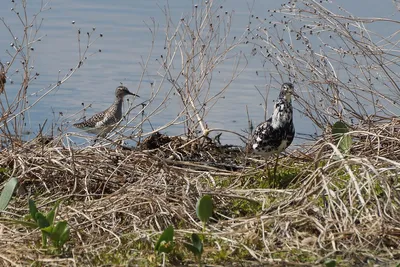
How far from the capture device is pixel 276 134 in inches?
282

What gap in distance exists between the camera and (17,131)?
8.16 meters

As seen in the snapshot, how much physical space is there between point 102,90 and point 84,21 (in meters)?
3.60

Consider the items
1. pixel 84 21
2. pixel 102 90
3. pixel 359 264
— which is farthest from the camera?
pixel 84 21

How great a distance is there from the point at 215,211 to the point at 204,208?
54cm

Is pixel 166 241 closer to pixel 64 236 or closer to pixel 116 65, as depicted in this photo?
pixel 64 236

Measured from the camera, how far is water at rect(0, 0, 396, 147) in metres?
13.0

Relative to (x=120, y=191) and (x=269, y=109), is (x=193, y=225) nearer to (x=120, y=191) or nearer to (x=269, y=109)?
(x=120, y=191)

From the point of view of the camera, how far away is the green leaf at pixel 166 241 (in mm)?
4965

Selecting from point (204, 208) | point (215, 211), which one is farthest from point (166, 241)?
point (215, 211)

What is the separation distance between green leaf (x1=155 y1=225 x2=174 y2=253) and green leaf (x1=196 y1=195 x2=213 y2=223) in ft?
1.26

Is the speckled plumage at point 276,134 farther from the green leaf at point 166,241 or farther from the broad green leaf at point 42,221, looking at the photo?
the broad green leaf at point 42,221

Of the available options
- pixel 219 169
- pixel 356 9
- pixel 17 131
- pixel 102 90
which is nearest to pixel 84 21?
pixel 102 90

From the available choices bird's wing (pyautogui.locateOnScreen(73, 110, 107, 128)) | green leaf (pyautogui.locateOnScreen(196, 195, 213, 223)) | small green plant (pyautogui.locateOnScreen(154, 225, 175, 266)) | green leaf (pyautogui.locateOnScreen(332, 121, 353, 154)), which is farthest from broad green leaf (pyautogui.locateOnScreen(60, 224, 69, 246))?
bird's wing (pyautogui.locateOnScreen(73, 110, 107, 128))

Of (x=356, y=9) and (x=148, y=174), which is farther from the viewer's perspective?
(x=356, y=9)
